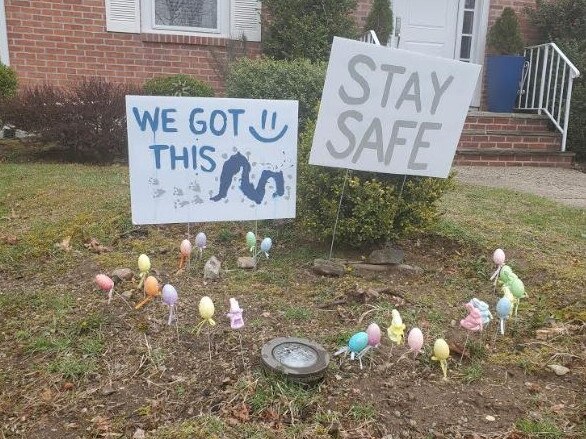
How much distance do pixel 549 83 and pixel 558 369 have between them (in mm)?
6926

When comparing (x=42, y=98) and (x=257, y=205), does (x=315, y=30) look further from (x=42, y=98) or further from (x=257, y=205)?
(x=257, y=205)

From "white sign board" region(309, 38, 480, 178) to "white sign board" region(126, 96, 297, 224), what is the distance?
241mm

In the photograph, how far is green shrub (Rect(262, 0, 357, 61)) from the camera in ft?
24.8

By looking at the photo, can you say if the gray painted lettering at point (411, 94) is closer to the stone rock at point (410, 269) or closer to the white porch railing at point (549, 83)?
the stone rock at point (410, 269)

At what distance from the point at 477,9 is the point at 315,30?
10.9 feet

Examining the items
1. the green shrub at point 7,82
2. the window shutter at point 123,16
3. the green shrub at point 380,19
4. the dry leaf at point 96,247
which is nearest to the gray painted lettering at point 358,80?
the dry leaf at point 96,247

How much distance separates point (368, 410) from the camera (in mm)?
1883

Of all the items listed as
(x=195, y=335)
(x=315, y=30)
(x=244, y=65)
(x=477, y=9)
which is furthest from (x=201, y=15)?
(x=195, y=335)

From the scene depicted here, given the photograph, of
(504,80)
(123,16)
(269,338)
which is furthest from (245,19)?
(269,338)

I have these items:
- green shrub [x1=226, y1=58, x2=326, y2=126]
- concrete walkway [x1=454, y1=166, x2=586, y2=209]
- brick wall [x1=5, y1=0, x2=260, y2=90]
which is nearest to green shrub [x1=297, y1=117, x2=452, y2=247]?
green shrub [x1=226, y1=58, x2=326, y2=126]

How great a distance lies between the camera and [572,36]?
8578 millimetres

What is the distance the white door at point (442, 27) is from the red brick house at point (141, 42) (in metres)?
0.78

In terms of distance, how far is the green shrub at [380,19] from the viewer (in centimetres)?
837

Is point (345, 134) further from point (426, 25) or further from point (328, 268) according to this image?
point (426, 25)
